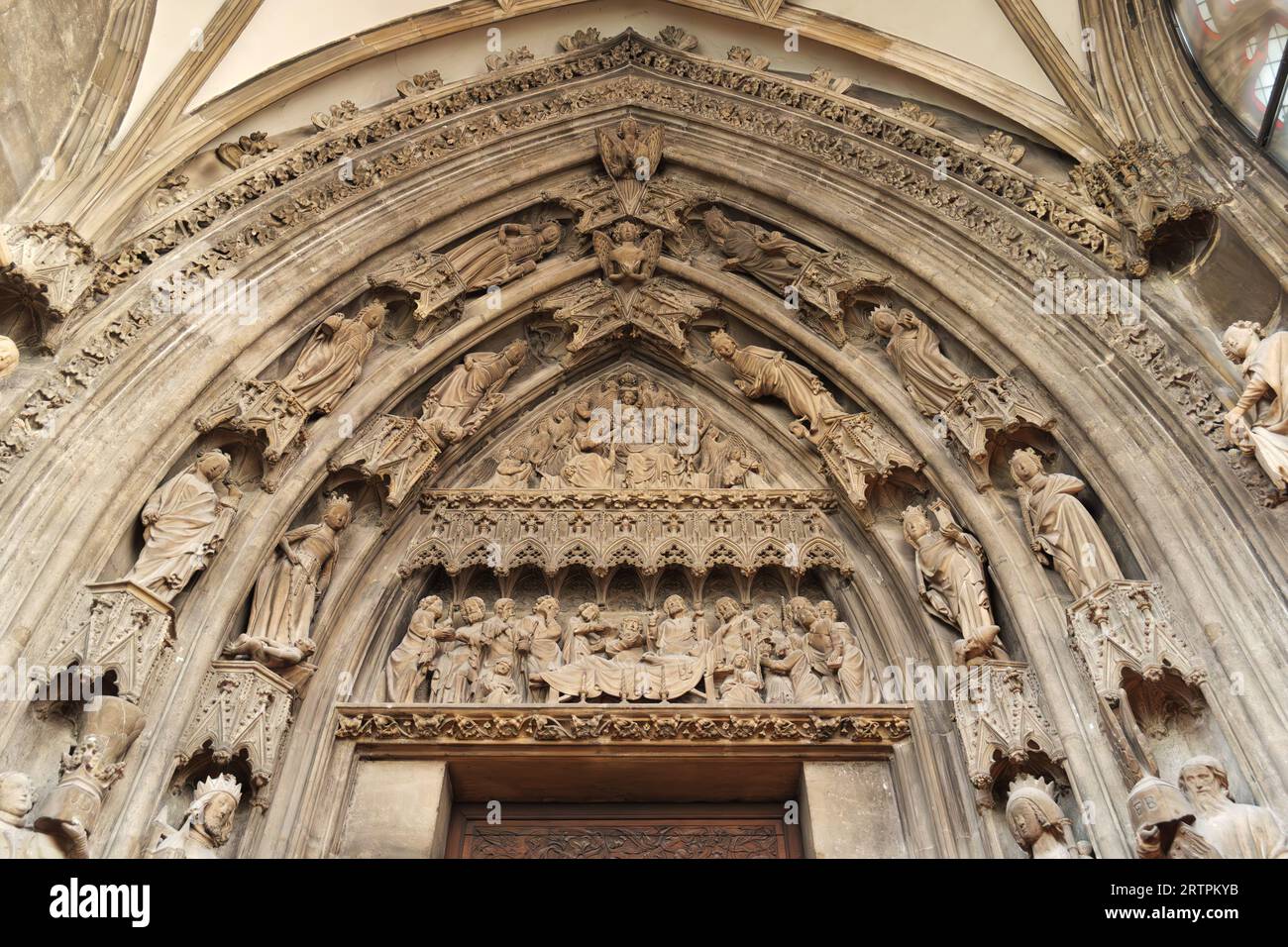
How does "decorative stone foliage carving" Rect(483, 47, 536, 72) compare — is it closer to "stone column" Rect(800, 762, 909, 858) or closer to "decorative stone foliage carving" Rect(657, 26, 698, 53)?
"decorative stone foliage carving" Rect(657, 26, 698, 53)

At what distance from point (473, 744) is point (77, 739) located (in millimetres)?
2121

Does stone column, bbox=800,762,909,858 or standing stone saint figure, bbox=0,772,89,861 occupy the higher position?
stone column, bbox=800,762,909,858

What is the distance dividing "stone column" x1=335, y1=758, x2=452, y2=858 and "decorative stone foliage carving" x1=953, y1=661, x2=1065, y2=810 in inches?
119

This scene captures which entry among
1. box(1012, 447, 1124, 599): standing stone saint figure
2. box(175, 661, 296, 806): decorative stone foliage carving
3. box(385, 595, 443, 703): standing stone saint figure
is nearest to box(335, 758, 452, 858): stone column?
box(385, 595, 443, 703): standing stone saint figure

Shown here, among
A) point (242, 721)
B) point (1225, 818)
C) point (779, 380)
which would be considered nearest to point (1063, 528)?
point (1225, 818)

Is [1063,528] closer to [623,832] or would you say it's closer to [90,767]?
[623,832]

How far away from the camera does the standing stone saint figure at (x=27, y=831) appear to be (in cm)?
460

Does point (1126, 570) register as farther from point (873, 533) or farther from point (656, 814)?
point (656, 814)

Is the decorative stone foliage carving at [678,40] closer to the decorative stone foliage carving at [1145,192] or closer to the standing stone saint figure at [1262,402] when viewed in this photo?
the decorative stone foliage carving at [1145,192]

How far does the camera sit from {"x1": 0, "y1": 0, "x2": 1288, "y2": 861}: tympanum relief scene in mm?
5520

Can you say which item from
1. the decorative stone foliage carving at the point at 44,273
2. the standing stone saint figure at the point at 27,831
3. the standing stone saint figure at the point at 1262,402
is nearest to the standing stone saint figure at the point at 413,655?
the standing stone saint figure at the point at 27,831

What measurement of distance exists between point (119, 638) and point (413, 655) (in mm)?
1867
